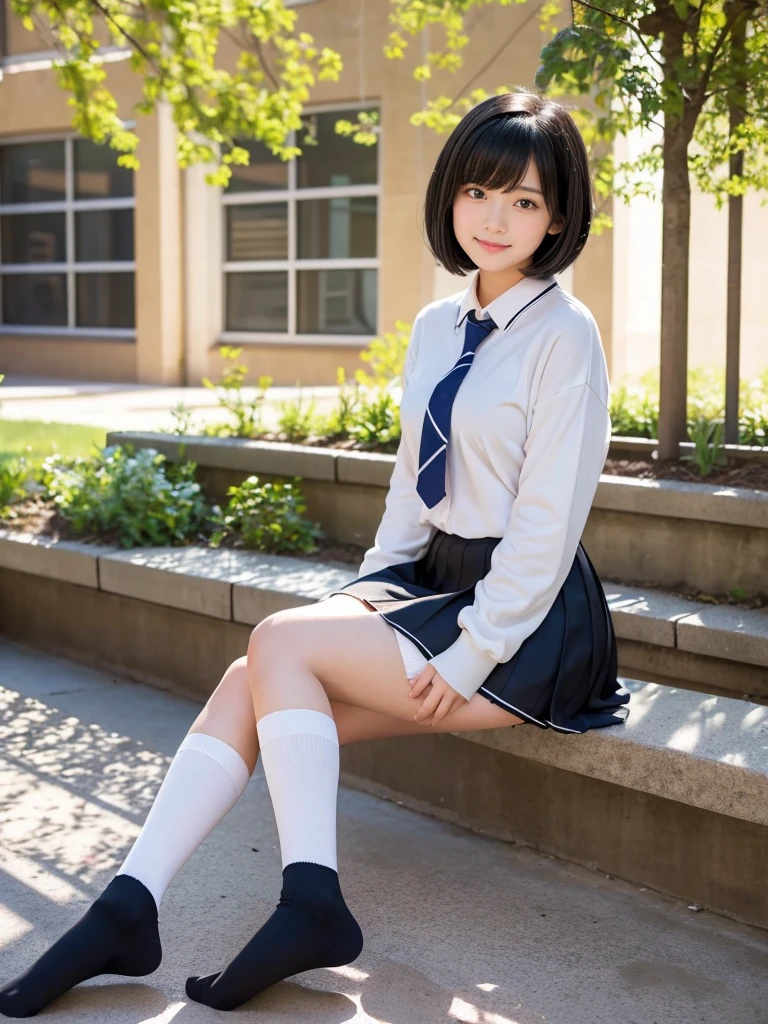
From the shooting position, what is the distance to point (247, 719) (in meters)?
2.38

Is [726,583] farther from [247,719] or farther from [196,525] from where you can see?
[196,525]

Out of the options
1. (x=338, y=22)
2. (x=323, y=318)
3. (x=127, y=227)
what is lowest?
(x=323, y=318)

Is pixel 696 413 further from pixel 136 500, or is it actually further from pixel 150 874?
pixel 150 874

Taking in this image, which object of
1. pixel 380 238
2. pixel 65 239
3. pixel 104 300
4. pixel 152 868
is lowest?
pixel 152 868

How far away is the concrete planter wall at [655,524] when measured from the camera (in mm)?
3492

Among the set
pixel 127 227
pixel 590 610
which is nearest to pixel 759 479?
pixel 590 610

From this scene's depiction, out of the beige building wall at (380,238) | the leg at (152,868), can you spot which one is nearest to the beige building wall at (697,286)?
the beige building wall at (380,238)

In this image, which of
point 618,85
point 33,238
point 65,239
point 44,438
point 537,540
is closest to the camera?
point 537,540

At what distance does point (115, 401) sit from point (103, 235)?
14.5 ft

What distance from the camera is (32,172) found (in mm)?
14617

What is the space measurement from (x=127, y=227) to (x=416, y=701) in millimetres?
12532

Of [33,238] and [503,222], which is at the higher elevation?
[33,238]

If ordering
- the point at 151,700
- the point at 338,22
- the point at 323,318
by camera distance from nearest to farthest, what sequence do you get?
the point at 151,700
the point at 338,22
the point at 323,318


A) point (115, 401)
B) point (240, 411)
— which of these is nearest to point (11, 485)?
point (240, 411)
